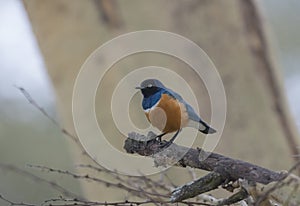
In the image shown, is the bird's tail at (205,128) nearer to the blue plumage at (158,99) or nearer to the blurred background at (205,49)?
the blue plumage at (158,99)

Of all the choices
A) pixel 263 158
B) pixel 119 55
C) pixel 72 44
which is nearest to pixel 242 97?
pixel 263 158

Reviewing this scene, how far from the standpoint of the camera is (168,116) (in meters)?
0.81

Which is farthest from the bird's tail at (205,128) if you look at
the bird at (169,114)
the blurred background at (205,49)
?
the blurred background at (205,49)

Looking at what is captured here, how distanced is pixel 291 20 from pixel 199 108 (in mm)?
2957

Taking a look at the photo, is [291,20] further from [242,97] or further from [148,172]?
[148,172]

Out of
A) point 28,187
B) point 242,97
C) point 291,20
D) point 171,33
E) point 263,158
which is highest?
point 291,20

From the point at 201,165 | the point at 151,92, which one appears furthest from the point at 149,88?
the point at 201,165

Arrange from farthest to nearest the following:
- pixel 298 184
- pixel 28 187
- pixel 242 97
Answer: pixel 28 187 < pixel 242 97 < pixel 298 184

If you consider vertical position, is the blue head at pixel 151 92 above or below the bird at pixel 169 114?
above

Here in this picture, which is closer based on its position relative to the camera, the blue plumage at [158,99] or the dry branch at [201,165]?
the dry branch at [201,165]

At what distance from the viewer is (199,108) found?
1.45m

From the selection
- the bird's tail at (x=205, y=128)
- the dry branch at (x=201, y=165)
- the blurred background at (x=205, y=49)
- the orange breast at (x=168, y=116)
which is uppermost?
the blurred background at (x=205, y=49)

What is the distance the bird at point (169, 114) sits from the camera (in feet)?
2.63

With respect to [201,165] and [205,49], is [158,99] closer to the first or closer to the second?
[201,165]
